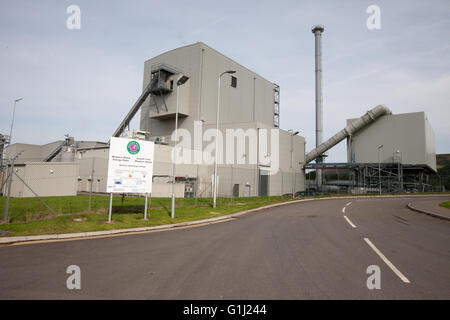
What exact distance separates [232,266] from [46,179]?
1109 inches

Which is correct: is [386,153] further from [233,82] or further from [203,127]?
[203,127]

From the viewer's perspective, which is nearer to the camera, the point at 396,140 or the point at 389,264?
the point at 389,264

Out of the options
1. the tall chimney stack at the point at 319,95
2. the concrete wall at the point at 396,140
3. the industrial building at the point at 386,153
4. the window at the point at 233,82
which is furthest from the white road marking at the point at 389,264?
the concrete wall at the point at 396,140

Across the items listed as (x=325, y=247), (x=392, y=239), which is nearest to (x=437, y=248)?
(x=392, y=239)

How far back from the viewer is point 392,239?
8375 millimetres

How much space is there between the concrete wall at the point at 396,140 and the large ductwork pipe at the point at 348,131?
1.45 meters

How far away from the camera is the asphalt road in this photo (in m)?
4.14

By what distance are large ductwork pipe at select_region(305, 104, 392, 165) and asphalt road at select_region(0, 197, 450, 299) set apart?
42.2m

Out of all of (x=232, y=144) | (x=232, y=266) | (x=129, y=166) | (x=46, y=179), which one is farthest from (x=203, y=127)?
(x=232, y=266)

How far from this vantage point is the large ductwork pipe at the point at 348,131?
49.0 metres

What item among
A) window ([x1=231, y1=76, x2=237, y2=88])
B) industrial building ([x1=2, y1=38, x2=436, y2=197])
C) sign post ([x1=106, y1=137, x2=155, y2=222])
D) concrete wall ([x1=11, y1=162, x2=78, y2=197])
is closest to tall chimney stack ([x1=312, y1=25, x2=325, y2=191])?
industrial building ([x1=2, y1=38, x2=436, y2=197])

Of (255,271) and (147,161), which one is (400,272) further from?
(147,161)

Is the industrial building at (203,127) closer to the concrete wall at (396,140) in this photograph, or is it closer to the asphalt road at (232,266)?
the concrete wall at (396,140)

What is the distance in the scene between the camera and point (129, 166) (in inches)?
457
